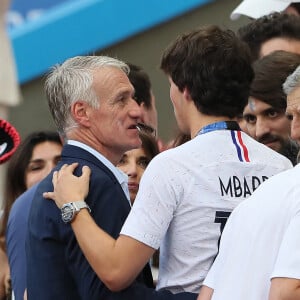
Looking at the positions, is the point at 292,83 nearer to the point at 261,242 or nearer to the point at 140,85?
the point at 261,242

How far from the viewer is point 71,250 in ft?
12.1

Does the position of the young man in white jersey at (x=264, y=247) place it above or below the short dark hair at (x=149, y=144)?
above

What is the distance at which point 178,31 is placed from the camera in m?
9.28

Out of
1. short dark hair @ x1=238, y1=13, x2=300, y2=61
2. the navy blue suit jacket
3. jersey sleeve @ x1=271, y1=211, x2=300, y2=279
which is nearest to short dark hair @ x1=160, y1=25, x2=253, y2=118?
the navy blue suit jacket

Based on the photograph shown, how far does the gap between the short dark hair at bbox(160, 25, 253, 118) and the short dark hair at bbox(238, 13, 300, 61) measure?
1.80 meters

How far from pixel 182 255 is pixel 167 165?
30 centimetres

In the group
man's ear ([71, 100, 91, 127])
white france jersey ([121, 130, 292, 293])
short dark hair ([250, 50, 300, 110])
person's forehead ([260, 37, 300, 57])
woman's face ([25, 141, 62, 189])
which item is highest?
man's ear ([71, 100, 91, 127])

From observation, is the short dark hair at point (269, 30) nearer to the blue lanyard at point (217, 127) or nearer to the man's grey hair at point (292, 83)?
the blue lanyard at point (217, 127)

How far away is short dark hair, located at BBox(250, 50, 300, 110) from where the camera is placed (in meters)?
4.75

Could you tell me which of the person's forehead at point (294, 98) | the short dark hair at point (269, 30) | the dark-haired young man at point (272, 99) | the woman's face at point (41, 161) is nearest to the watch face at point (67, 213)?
the person's forehead at point (294, 98)

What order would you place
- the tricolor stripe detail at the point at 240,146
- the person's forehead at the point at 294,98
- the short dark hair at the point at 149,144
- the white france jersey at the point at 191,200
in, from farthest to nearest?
the short dark hair at the point at 149,144, the tricolor stripe detail at the point at 240,146, the white france jersey at the point at 191,200, the person's forehead at the point at 294,98

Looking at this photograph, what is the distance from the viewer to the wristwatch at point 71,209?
143 inches

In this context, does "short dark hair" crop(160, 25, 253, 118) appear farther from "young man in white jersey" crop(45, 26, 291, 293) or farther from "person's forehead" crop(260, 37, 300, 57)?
"person's forehead" crop(260, 37, 300, 57)

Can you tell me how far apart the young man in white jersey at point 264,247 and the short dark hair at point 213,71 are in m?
0.55
